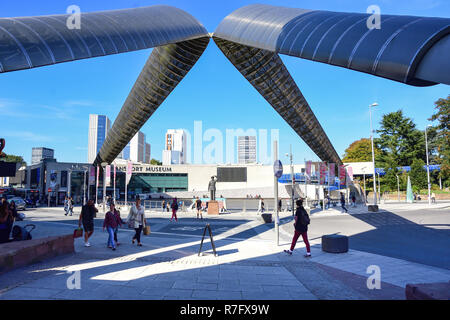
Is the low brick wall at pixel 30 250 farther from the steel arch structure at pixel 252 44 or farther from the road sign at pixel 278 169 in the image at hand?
the road sign at pixel 278 169

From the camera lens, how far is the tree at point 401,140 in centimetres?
6419

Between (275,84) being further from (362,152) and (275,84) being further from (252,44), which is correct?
(362,152)

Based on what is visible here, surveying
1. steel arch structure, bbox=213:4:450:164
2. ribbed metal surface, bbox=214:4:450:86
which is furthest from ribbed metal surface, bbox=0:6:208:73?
ribbed metal surface, bbox=214:4:450:86

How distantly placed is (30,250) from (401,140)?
240ft

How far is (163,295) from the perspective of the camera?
519 centimetres

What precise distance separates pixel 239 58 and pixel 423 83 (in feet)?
53.1

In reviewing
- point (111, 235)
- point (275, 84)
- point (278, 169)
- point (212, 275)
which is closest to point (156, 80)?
point (275, 84)

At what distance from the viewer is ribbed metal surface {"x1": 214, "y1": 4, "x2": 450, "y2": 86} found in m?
5.47

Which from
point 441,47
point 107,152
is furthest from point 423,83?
point 107,152

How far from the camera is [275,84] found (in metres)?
22.2

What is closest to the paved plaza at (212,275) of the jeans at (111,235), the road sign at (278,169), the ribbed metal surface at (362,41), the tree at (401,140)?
the jeans at (111,235)

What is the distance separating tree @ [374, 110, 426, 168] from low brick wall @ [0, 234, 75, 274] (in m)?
67.6

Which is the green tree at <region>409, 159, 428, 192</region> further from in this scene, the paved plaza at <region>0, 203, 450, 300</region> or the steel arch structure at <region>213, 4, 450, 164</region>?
the paved plaza at <region>0, 203, 450, 300</region>

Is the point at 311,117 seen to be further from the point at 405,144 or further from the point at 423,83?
the point at 405,144
